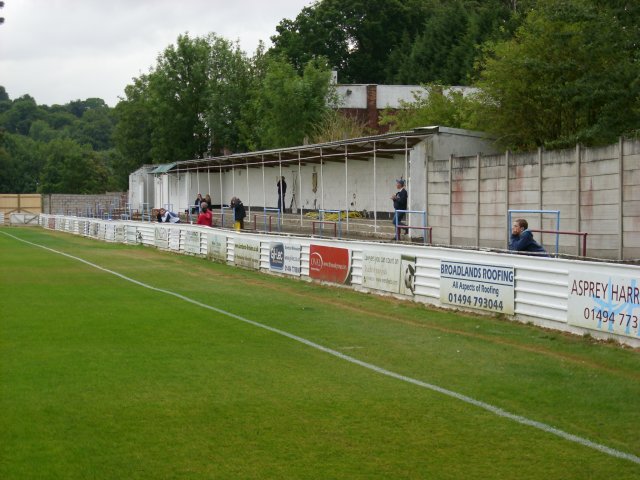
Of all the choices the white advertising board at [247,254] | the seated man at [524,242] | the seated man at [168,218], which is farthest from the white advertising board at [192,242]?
the seated man at [524,242]

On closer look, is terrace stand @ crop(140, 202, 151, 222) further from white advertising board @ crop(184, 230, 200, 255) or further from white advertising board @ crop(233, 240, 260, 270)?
white advertising board @ crop(233, 240, 260, 270)

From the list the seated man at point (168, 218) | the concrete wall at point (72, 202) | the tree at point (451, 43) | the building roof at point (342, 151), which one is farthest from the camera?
the concrete wall at point (72, 202)

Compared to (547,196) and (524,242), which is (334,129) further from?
(524,242)

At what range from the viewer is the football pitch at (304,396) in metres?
6.55

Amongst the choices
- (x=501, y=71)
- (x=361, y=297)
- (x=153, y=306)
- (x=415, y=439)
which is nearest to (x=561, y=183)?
(x=361, y=297)

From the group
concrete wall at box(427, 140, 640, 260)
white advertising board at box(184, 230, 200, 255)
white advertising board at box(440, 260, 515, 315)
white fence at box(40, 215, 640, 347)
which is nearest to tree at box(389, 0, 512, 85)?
white advertising board at box(184, 230, 200, 255)

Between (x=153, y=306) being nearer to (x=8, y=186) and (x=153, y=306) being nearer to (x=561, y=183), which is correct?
(x=561, y=183)

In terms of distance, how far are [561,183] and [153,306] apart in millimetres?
10985

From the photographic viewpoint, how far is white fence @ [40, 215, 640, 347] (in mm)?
12203

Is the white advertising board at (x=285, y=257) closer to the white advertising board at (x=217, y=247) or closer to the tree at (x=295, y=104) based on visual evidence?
the white advertising board at (x=217, y=247)

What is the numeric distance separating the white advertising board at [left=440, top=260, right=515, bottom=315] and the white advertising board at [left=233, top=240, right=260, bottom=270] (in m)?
10.6

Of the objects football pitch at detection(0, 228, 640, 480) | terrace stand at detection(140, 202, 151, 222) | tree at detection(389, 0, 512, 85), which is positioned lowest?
football pitch at detection(0, 228, 640, 480)

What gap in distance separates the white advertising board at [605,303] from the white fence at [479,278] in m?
0.01

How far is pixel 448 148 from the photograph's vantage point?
29297 millimetres
